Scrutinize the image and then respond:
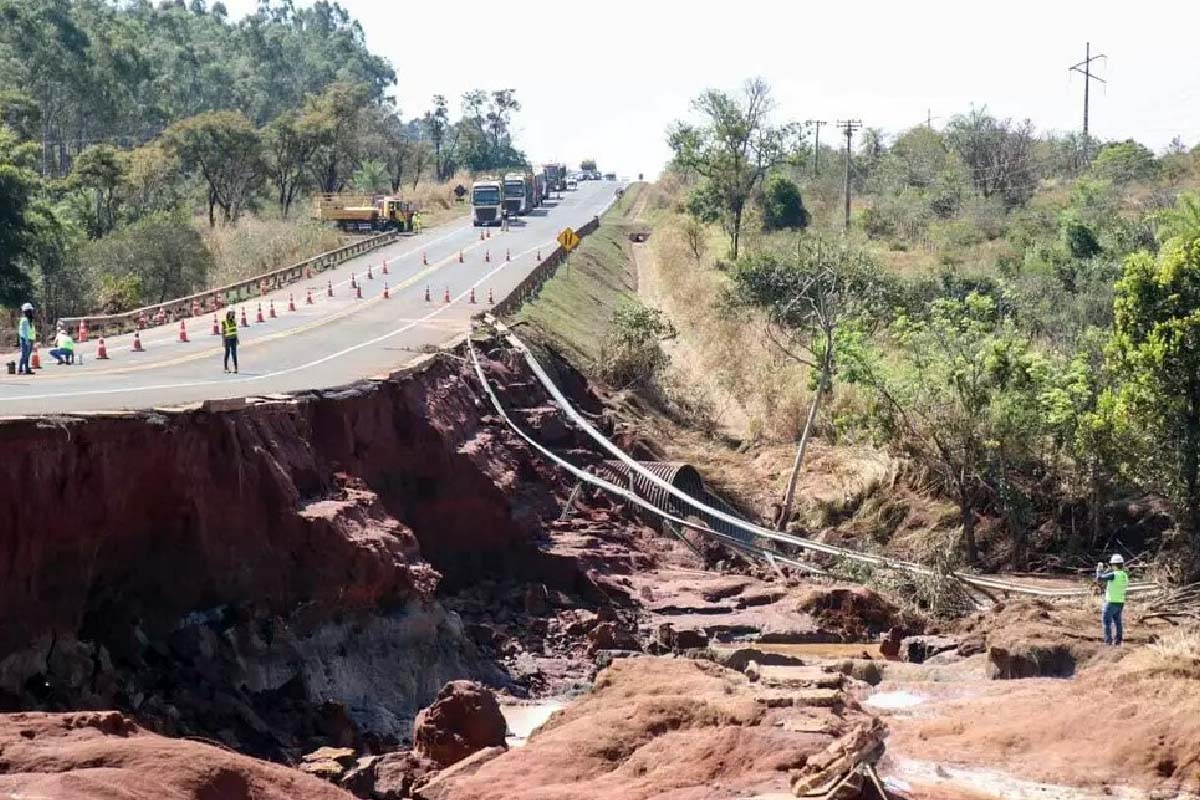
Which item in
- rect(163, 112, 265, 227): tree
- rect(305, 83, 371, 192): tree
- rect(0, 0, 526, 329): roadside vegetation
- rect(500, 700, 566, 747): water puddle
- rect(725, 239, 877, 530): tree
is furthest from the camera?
rect(305, 83, 371, 192): tree

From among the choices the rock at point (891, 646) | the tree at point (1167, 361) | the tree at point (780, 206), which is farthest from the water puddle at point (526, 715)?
the tree at point (780, 206)

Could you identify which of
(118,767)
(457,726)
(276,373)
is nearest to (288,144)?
(276,373)

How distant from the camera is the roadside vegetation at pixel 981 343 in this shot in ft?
108

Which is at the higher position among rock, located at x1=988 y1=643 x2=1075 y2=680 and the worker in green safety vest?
the worker in green safety vest

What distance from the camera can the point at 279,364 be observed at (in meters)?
34.4

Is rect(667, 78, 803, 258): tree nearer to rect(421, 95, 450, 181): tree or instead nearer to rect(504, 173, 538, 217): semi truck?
rect(504, 173, 538, 217): semi truck

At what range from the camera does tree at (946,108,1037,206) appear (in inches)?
3740

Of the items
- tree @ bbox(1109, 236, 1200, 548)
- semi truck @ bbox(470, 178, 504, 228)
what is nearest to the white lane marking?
tree @ bbox(1109, 236, 1200, 548)

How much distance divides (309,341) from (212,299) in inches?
444

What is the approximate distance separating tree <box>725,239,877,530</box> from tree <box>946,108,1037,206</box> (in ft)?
108

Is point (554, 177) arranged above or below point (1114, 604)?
above

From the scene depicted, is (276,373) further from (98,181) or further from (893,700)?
(98,181)

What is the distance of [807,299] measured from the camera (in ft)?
158

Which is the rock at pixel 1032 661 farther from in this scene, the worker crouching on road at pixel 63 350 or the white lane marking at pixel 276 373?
the worker crouching on road at pixel 63 350
